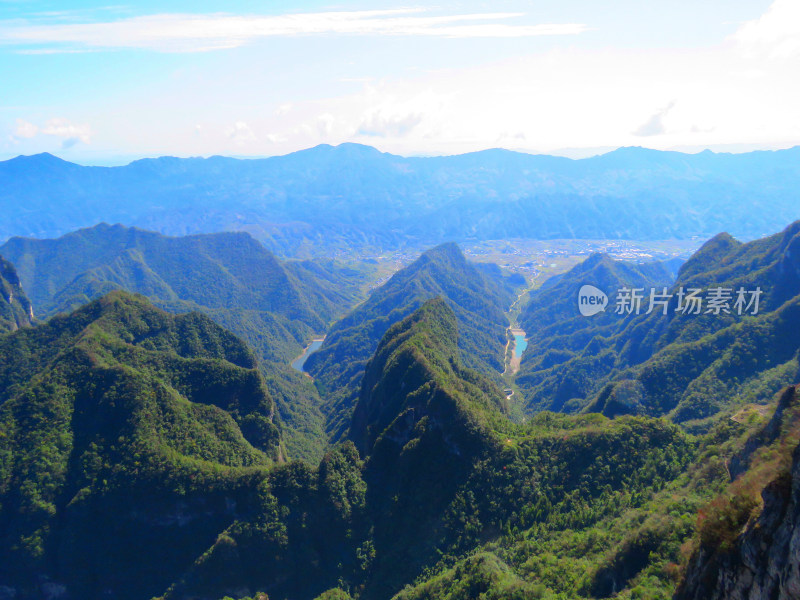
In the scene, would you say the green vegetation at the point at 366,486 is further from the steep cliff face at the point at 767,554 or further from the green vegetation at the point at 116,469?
the steep cliff face at the point at 767,554

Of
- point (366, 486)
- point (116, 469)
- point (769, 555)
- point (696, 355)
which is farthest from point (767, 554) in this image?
point (696, 355)

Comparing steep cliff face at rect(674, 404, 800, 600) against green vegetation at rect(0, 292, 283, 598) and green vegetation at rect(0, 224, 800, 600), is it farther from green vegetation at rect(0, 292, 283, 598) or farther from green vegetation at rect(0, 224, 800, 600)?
green vegetation at rect(0, 292, 283, 598)

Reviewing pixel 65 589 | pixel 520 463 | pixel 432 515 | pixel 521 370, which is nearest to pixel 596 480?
pixel 520 463

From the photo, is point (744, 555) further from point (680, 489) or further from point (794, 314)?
point (794, 314)

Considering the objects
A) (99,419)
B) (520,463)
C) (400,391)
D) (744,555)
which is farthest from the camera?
(400,391)

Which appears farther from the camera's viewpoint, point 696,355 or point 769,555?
point 696,355

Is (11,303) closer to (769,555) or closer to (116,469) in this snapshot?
(116,469)

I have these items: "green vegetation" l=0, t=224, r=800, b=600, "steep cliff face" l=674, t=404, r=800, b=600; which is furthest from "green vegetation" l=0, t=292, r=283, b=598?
"steep cliff face" l=674, t=404, r=800, b=600
